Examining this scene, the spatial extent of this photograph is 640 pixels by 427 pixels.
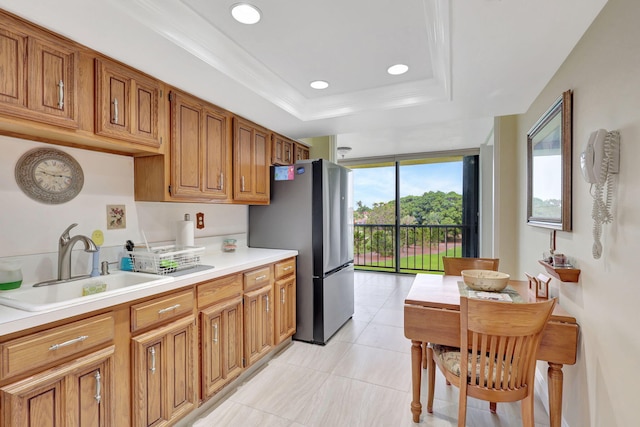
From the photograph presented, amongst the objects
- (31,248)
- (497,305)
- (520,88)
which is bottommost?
(497,305)

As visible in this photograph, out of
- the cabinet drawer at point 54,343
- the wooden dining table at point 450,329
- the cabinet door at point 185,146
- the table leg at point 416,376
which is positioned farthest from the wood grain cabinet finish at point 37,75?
the table leg at point 416,376

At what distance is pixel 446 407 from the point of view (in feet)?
6.65

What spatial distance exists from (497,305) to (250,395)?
1761 millimetres

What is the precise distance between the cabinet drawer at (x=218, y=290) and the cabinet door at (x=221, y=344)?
5cm

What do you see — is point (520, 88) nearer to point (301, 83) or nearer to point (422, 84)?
point (422, 84)

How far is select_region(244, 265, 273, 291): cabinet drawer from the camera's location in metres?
2.35

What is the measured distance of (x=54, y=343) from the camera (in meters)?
1.23

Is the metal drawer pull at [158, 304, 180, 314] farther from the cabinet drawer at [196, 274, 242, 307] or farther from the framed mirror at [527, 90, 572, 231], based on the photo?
the framed mirror at [527, 90, 572, 231]

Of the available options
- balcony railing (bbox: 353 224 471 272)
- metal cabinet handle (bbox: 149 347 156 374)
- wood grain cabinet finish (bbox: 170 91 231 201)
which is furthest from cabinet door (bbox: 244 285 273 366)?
balcony railing (bbox: 353 224 471 272)

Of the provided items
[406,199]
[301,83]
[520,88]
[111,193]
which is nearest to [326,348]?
[111,193]

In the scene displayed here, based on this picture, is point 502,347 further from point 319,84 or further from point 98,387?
point 319,84

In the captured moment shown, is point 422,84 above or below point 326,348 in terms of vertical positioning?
above

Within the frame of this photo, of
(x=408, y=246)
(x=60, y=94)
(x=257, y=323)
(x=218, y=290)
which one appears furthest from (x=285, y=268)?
(x=408, y=246)

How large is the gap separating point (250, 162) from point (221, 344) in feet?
5.23
